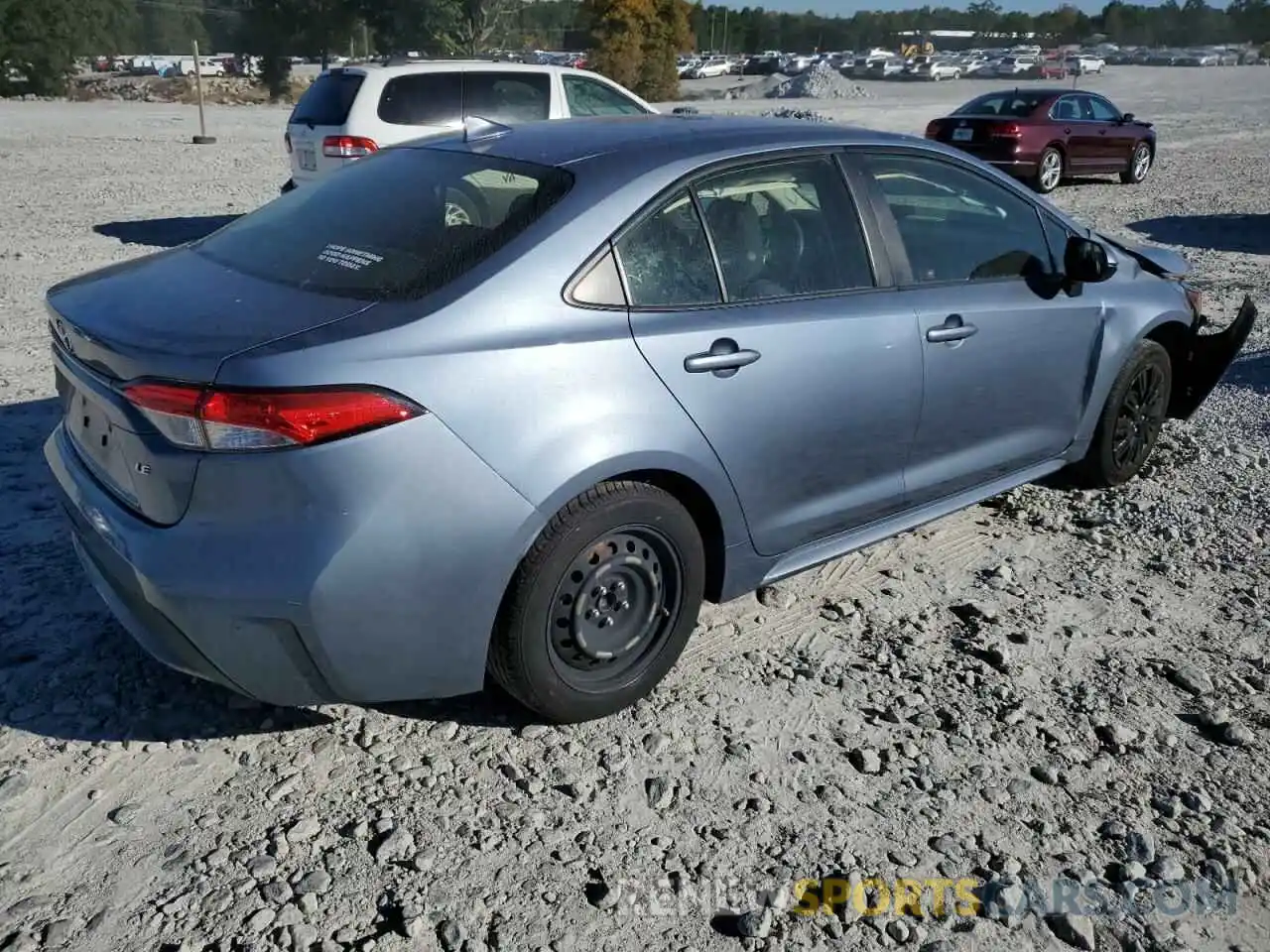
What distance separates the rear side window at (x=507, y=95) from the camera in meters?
10.6

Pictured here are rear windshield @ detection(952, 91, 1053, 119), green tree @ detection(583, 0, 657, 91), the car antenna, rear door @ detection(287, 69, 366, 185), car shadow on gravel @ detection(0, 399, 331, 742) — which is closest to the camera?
car shadow on gravel @ detection(0, 399, 331, 742)

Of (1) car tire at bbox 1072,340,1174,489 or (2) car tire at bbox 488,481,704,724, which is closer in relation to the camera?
(2) car tire at bbox 488,481,704,724

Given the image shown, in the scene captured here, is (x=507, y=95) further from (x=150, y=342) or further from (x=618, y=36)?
(x=618, y=36)

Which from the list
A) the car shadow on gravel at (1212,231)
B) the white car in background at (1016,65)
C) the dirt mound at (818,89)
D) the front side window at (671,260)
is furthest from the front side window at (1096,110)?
the white car in background at (1016,65)

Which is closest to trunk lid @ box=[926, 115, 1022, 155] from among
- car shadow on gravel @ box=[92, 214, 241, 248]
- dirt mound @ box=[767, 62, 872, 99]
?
car shadow on gravel @ box=[92, 214, 241, 248]

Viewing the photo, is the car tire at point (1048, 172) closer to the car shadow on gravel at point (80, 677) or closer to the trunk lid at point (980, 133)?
the trunk lid at point (980, 133)

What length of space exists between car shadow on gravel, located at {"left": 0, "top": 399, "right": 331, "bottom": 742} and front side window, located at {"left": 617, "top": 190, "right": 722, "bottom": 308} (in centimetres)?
160

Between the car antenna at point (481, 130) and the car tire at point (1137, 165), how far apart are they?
16.4 m

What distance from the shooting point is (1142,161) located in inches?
706

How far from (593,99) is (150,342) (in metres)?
9.40

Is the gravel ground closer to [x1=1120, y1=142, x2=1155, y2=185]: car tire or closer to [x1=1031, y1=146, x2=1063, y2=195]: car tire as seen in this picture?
[x1=1031, y1=146, x2=1063, y2=195]: car tire

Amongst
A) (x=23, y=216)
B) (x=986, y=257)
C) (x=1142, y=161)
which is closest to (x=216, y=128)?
(x=23, y=216)

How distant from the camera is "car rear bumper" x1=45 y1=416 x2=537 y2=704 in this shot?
265 centimetres

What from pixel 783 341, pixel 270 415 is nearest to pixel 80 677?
pixel 270 415
